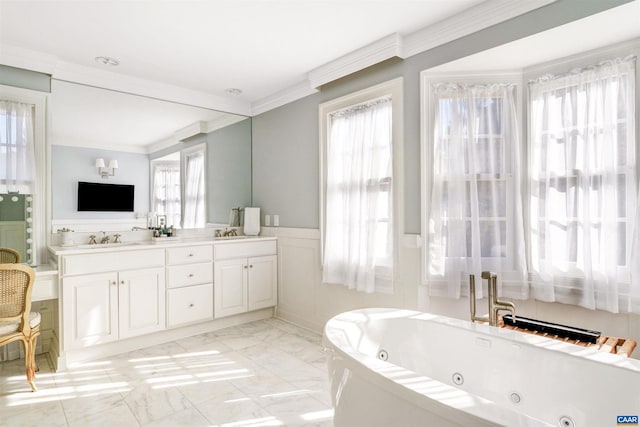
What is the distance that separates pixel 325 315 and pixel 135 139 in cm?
260

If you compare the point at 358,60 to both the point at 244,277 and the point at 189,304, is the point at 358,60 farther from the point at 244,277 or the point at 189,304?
the point at 189,304

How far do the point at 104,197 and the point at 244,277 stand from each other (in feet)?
5.16

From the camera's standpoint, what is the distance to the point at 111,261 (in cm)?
306

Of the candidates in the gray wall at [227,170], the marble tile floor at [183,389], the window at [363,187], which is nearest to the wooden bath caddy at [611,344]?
the window at [363,187]

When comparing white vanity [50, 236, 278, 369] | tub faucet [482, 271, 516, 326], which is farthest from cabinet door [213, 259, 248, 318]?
tub faucet [482, 271, 516, 326]

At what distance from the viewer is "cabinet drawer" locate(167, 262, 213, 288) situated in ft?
11.3

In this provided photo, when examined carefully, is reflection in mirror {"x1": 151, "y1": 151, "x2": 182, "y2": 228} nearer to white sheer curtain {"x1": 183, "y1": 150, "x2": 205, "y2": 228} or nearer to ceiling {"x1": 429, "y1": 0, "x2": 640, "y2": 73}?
white sheer curtain {"x1": 183, "y1": 150, "x2": 205, "y2": 228}

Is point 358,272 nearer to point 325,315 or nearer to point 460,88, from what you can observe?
point 325,315

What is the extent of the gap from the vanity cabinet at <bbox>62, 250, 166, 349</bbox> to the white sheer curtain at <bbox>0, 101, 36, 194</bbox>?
81cm

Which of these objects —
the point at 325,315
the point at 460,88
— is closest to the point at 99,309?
the point at 325,315

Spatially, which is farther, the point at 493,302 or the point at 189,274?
the point at 189,274

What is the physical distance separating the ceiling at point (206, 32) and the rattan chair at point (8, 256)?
1525 mm

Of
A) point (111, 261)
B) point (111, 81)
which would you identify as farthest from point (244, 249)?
point (111, 81)

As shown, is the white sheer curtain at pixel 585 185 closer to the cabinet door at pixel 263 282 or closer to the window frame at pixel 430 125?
the window frame at pixel 430 125
